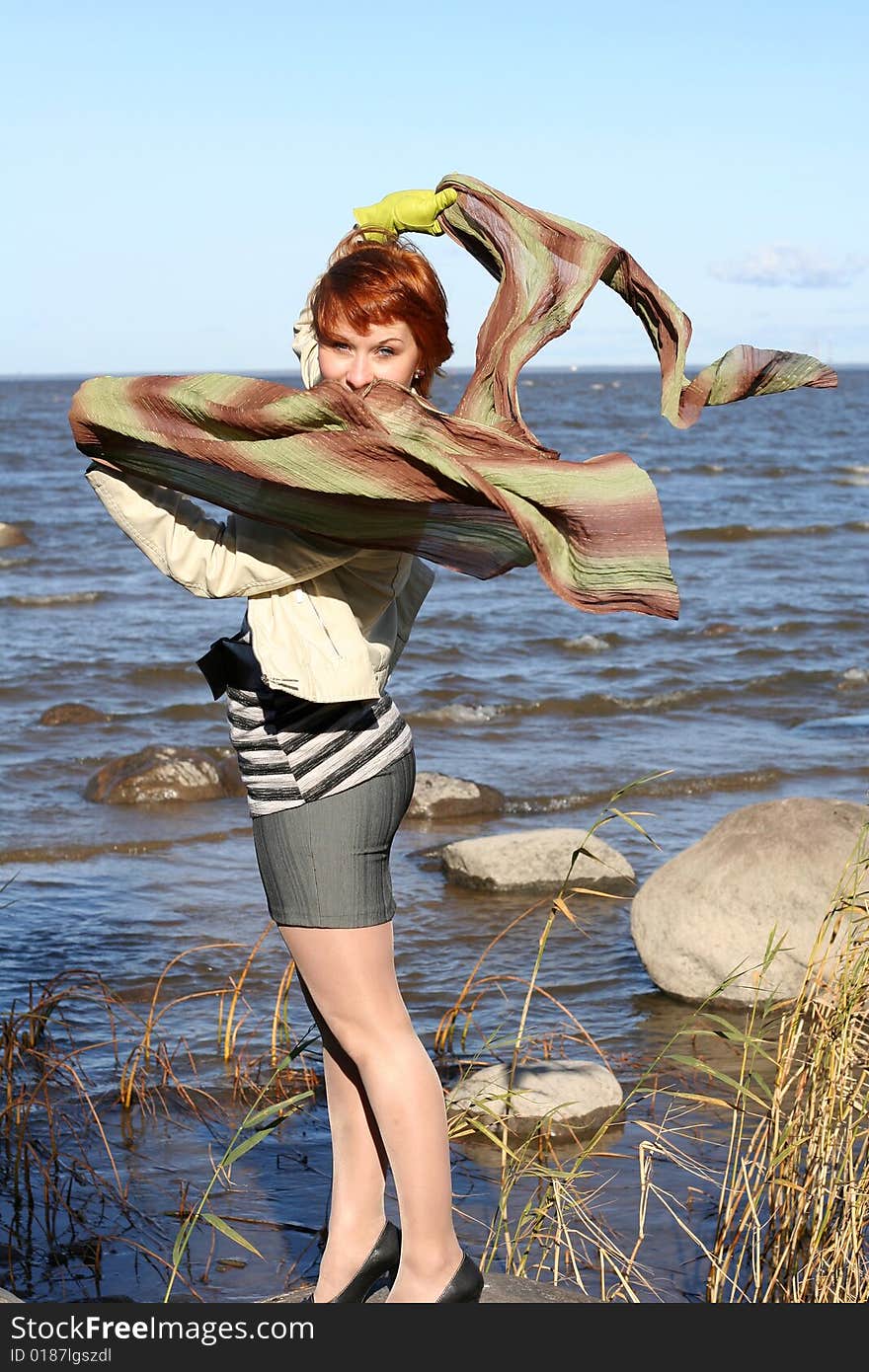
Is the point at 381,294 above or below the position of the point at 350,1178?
above

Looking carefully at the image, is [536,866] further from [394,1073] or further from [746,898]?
[394,1073]

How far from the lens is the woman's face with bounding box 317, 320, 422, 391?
2.49 meters

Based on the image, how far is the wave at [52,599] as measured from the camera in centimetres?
1605

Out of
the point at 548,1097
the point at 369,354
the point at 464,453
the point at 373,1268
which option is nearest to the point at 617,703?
the point at 548,1097

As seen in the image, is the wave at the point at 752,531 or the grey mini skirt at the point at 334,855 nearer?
the grey mini skirt at the point at 334,855

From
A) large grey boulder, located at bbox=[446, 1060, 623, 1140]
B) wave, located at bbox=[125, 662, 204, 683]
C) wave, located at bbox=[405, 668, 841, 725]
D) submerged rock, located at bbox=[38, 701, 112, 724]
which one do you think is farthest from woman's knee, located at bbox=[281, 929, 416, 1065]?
wave, located at bbox=[125, 662, 204, 683]

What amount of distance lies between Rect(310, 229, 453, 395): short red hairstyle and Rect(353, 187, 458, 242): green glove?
0.14 metres

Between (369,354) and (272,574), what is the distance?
386 mm

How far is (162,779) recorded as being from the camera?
359 inches

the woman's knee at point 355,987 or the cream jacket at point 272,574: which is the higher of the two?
the cream jacket at point 272,574

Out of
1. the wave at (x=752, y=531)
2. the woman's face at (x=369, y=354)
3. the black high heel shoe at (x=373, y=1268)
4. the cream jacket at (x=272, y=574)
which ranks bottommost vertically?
the wave at (x=752, y=531)

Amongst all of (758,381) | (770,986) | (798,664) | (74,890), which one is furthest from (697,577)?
(758,381)

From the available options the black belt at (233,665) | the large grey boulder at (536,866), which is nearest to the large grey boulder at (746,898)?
the large grey boulder at (536,866)

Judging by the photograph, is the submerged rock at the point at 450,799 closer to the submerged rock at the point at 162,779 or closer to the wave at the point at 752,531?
the submerged rock at the point at 162,779
